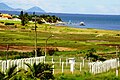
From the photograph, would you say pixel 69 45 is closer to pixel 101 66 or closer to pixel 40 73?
pixel 101 66

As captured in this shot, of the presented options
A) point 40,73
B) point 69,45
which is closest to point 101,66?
point 40,73

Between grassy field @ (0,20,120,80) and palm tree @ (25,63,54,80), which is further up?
palm tree @ (25,63,54,80)

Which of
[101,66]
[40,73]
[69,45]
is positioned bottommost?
[69,45]

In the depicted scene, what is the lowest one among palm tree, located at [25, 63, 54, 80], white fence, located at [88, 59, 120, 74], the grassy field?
the grassy field

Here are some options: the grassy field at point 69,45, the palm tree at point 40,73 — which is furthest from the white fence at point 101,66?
the palm tree at point 40,73

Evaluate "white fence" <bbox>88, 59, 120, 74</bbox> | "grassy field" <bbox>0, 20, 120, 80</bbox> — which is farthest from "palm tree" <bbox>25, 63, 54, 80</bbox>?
"white fence" <bbox>88, 59, 120, 74</bbox>

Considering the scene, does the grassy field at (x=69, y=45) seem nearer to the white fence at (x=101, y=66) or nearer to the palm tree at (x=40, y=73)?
the white fence at (x=101, y=66)

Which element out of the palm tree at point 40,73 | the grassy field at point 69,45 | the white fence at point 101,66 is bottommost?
the grassy field at point 69,45

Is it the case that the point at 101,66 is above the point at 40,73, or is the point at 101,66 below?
below

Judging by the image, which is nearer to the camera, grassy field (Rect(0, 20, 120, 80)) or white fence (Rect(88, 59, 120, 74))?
grassy field (Rect(0, 20, 120, 80))

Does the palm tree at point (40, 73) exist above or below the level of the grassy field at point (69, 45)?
above

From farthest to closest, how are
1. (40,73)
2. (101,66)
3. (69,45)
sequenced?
(69,45)
(101,66)
(40,73)

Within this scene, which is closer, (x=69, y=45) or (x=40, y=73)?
(x=40, y=73)

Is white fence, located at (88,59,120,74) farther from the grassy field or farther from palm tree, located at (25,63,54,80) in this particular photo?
palm tree, located at (25,63,54,80)
